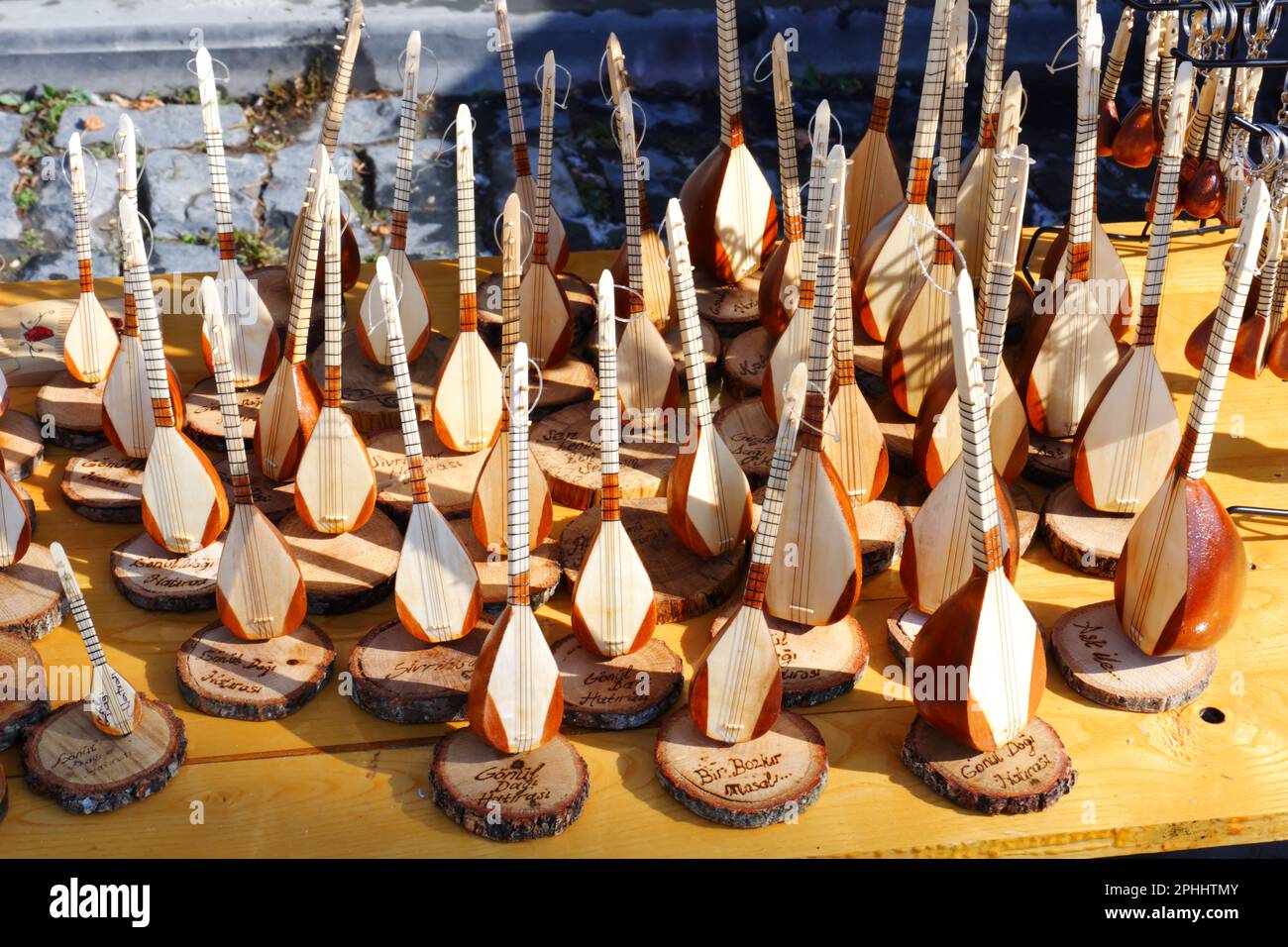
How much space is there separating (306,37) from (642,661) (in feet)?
8.41

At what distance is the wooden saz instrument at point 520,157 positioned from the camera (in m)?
1.77

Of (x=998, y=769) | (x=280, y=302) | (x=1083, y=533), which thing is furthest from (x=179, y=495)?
(x=1083, y=533)

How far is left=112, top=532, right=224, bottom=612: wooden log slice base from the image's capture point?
5.04ft

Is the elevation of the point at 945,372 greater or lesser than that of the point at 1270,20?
lesser

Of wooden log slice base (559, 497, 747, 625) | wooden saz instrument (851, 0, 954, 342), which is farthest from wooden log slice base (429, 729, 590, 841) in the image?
wooden saz instrument (851, 0, 954, 342)

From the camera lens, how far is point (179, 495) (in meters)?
1.56

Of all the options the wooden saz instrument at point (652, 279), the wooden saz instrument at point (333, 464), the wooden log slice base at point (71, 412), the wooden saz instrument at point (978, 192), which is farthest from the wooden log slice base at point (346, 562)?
the wooden saz instrument at point (978, 192)

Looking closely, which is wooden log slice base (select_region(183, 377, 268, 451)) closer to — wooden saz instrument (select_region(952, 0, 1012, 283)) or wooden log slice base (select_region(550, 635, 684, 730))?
wooden log slice base (select_region(550, 635, 684, 730))

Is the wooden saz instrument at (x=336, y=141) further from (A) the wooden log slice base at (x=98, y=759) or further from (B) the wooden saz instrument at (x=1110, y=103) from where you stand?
(B) the wooden saz instrument at (x=1110, y=103)

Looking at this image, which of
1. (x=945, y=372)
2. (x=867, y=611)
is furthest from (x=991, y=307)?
(x=867, y=611)

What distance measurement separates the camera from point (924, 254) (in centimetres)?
182

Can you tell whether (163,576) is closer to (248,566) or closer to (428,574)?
(248,566)

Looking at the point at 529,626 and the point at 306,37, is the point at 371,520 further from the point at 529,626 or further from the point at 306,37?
the point at 306,37

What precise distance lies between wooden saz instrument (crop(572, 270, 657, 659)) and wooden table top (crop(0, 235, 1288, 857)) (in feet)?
0.29
